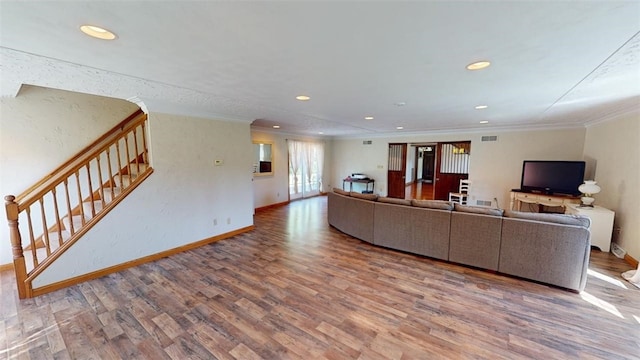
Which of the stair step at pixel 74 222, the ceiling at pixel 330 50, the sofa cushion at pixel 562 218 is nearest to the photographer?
the ceiling at pixel 330 50

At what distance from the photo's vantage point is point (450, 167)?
7391 mm

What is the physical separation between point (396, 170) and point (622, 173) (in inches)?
189

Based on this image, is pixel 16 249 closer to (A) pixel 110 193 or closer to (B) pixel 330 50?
(A) pixel 110 193

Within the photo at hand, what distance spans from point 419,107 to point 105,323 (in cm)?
436

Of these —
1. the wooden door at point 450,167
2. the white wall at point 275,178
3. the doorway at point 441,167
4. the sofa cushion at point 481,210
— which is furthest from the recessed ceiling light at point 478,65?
the wooden door at point 450,167

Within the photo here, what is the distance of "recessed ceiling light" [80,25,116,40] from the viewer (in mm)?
1405

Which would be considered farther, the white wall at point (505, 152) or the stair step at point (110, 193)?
the white wall at point (505, 152)

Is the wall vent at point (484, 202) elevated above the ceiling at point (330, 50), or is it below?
below

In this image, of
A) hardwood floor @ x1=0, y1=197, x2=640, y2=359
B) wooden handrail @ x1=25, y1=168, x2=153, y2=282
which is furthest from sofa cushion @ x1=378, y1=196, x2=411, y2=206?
wooden handrail @ x1=25, y1=168, x2=153, y2=282

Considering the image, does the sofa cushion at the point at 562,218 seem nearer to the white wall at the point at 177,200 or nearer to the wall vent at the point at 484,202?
the wall vent at the point at 484,202

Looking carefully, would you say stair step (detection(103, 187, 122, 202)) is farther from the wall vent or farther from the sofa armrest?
the wall vent

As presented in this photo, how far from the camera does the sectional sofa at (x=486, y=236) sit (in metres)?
2.79

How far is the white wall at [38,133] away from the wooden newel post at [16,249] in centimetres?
114

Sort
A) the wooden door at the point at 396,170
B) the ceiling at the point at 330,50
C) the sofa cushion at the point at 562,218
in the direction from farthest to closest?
the wooden door at the point at 396,170 < the sofa cushion at the point at 562,218 < the ceiling at the point at 330,50
